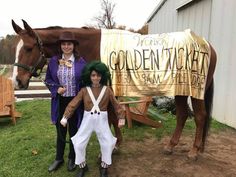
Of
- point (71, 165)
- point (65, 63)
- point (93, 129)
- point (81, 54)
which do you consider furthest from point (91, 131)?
point (81, 54)

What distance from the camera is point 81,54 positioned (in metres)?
4.09

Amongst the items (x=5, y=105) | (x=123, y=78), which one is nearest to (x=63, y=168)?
(x=123, y=78)

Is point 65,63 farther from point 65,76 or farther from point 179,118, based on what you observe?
point 179,118

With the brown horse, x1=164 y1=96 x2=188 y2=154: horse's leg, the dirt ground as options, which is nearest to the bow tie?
the brown horse

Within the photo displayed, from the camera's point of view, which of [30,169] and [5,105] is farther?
[5,105]

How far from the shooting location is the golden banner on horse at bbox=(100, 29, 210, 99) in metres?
4.02

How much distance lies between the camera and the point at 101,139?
11.8ft

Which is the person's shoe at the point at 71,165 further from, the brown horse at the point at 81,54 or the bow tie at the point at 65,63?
the bow tie at the point at 65,63

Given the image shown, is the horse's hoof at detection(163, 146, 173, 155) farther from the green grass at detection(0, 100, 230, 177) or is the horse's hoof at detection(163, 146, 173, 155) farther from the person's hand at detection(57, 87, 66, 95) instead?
the person's hand at detection(57, 87, 66, 95)

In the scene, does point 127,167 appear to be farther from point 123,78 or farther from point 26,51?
point 26,51

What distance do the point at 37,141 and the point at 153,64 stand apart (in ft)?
7.74

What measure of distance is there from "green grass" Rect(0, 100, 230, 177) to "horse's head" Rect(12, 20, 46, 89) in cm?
111

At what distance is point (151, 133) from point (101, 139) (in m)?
2.17

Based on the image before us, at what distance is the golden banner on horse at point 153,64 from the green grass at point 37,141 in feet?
3.90
